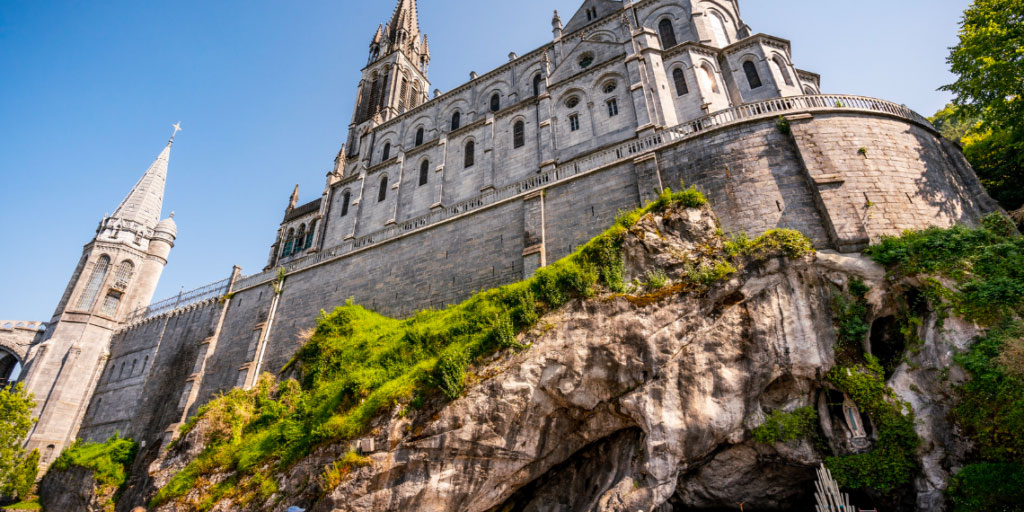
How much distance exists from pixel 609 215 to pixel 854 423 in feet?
29.2

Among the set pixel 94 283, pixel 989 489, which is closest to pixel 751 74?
pixel 989 489

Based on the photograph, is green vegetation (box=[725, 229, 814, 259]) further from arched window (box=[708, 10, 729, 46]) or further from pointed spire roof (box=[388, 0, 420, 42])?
pointed spire roof (box=[388, 0, 420, 42])

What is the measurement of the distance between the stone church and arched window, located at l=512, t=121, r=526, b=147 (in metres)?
0.13

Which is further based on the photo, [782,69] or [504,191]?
[782,69]

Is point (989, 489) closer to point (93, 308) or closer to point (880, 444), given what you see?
point (880, 444)

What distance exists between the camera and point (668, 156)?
656 inches

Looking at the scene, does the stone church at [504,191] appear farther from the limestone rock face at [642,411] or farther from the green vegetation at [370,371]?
the limestone rock face at [642,411]

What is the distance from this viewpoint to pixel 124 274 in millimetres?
36188

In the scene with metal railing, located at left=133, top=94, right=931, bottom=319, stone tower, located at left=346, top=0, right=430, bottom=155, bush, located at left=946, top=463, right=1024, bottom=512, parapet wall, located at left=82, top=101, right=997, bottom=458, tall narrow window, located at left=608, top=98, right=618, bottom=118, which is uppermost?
stone tower, located at left=346, top=0, right=430, bottom=155

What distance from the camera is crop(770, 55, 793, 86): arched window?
23109 mm

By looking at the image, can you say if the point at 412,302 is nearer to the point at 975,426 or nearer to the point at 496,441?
the point at 496,441

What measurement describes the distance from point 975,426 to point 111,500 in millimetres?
31507

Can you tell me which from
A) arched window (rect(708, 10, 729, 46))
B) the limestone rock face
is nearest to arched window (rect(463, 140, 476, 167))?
arched window (rect(708, 10, 729, 46))

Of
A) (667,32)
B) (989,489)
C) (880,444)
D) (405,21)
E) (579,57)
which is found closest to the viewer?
(989,489)
